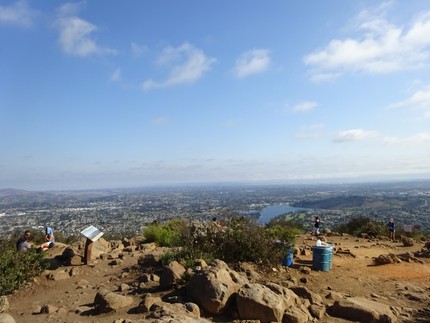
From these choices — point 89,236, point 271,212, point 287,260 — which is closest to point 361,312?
point 287,260

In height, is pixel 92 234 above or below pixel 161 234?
above

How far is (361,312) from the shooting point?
313 inches

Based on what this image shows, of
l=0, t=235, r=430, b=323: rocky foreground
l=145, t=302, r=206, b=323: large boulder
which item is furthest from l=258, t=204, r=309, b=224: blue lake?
l=145, t=302, r=206, b=323: large boulder

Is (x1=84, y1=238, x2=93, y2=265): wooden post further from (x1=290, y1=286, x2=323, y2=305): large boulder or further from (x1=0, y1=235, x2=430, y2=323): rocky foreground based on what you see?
(x1=290, y1=286, x2=323, y2=305): large boulder

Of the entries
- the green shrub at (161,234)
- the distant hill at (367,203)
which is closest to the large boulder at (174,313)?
the green shrub at (161,234)

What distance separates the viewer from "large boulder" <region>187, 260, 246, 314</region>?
23.9 ft

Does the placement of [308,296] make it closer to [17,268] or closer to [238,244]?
[238,244]

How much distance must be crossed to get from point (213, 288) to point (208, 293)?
138mm

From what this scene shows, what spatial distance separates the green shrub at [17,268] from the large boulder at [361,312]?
7718 millimetres

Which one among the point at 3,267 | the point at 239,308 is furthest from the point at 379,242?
the point at 3,267

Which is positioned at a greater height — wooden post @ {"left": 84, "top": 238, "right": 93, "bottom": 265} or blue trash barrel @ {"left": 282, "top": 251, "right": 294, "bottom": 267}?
wooden post @ {"left": 84, "top": 238, "right": 93, "bottom": 265}

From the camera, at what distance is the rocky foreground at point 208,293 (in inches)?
283

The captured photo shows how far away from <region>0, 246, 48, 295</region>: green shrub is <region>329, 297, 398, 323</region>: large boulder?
25.3 ft

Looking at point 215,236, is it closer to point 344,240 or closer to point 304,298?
point 304,298
